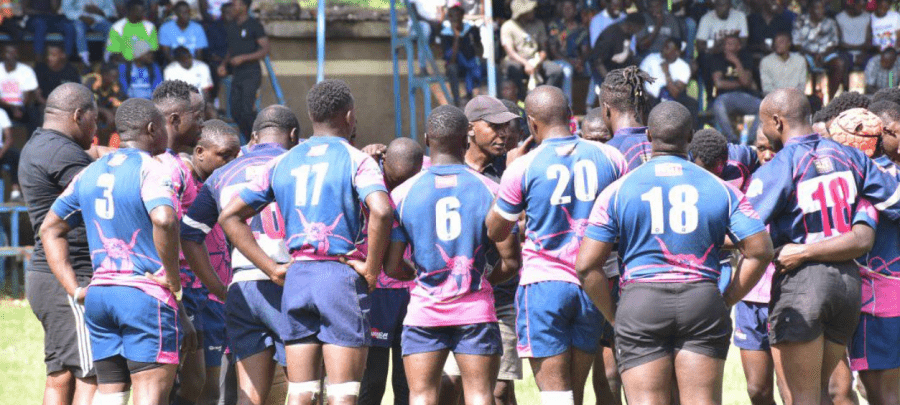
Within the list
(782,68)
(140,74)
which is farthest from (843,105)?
(140,74)

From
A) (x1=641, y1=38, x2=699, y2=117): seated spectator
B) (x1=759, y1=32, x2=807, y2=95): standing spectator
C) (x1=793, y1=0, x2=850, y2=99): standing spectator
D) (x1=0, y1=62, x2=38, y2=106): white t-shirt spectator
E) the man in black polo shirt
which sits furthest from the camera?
(x1=793, y1=0, x2=850, y2=99): standing spectator

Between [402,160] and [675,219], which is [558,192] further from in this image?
[402,160]

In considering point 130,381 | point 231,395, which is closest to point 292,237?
point 130,381

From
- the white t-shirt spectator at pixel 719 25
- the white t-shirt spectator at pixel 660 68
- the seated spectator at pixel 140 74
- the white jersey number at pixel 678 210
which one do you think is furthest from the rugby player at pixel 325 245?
the white t-shirt spectator at pixel 719 25

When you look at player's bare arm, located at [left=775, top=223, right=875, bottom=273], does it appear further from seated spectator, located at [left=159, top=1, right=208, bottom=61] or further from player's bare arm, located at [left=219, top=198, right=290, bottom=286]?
seated spectator, located at [left=159, top=1, right=208, bottom=61]

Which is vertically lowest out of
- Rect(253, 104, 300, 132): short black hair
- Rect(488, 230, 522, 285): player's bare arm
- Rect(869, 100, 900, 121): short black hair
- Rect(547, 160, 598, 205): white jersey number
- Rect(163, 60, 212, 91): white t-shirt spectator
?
Rect(488, 230, 522, 285): player's bare arm

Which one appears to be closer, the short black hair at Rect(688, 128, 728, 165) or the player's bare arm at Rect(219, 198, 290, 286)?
the player's bare arm at Rect(219, 198, 290, 286)

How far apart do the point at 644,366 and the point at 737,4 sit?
15.4 m

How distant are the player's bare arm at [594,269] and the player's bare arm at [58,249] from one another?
276 centimetres

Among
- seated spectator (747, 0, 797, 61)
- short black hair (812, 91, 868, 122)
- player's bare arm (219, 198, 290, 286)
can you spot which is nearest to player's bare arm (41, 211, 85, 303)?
player's bare arm (219, 198, 290, 286)

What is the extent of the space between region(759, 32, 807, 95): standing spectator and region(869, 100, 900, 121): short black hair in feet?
37.0

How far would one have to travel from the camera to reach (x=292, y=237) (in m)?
6.03

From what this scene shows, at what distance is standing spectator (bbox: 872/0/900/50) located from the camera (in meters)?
19.3

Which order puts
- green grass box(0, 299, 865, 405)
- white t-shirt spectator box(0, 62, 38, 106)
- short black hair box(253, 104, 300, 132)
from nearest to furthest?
short black hair box(253, 104, 300, 132) < green grass box(0, 299, 865, 405) < white t-shirt spectator box(0, 62, 38, 106)
